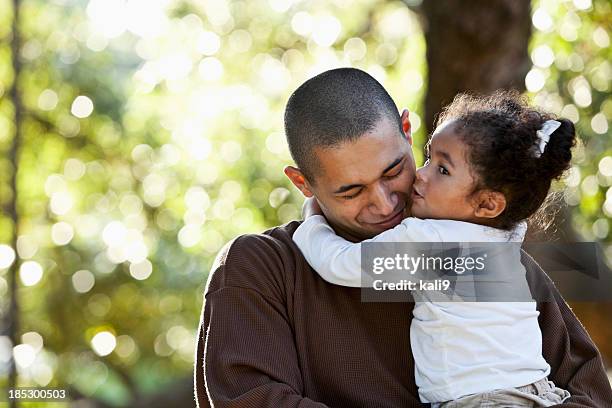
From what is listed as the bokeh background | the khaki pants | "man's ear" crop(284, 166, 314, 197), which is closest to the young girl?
the khaki pants

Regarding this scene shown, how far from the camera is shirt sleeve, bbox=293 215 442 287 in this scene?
8.75ft

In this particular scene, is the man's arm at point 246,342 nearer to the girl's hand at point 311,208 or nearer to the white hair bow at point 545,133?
the girl's hand at point 311,208

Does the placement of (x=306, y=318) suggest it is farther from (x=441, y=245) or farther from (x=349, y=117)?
(x=349, y=117)

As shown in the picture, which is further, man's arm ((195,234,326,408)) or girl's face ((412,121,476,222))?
girl's face ((412,121,476,222))

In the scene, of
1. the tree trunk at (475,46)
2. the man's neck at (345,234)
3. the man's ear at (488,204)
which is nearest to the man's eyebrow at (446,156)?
the man's ear at (488,204)

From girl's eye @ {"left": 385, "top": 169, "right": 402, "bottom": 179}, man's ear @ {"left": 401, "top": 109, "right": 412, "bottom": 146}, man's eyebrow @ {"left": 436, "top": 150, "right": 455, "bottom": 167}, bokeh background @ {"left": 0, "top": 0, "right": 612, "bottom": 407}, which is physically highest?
man's ear @ {"left": 401, "top": 109, "right": 412, "bottom": 146}

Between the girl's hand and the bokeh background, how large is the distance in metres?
5.71

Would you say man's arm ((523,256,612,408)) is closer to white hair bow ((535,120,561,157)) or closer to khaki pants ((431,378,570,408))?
khaki pants ((431,378,570,408))

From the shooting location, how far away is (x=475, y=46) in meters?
5.29

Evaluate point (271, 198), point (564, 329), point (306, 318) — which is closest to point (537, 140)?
point (564, 329)

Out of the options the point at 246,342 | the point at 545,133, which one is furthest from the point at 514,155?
the point at 246,342

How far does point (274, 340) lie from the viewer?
263cm

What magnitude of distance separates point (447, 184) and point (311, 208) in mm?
503

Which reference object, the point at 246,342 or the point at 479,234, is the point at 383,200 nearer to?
the point at 479,234
